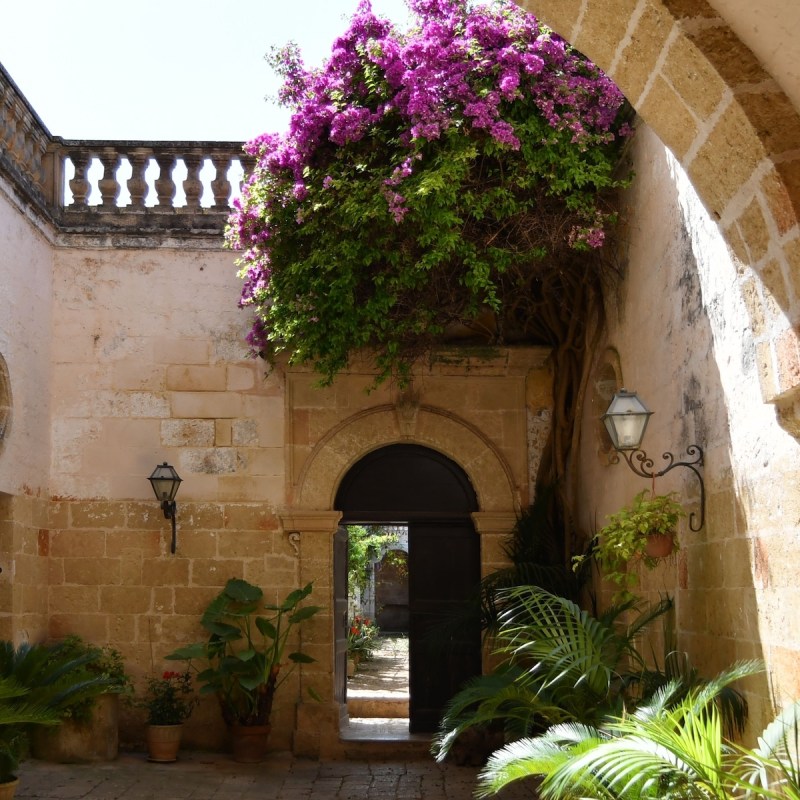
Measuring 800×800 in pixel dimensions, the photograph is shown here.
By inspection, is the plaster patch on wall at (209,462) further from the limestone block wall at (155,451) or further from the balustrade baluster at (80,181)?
the balustrade baluster at (80,181)

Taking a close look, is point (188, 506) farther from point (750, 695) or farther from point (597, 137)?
point (750, 695)

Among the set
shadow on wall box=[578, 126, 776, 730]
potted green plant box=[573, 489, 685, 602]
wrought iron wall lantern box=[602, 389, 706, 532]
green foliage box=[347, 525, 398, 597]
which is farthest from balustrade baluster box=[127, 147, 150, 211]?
green foliage box=[347, 525, 398, 597]

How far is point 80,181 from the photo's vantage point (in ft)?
31.0

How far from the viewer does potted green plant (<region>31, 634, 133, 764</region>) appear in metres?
8.05

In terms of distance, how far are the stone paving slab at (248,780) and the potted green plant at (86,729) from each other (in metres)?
0.11

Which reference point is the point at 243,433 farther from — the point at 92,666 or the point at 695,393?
the point at 695,393

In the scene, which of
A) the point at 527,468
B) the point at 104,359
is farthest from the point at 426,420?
the point at 104,359

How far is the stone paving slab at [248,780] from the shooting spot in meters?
7.29

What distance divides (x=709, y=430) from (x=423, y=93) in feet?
9.89

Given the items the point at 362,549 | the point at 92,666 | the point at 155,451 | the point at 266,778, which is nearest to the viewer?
the point at 266,778

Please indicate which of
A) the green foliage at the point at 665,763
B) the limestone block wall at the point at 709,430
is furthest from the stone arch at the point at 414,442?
the green foliage at the point at 665,763

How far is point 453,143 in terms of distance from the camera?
7.27 m

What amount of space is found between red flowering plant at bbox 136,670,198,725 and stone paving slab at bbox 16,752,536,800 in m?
0.33

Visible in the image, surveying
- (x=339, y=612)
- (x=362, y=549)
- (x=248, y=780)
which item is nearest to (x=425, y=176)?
(x=339, y=612)
